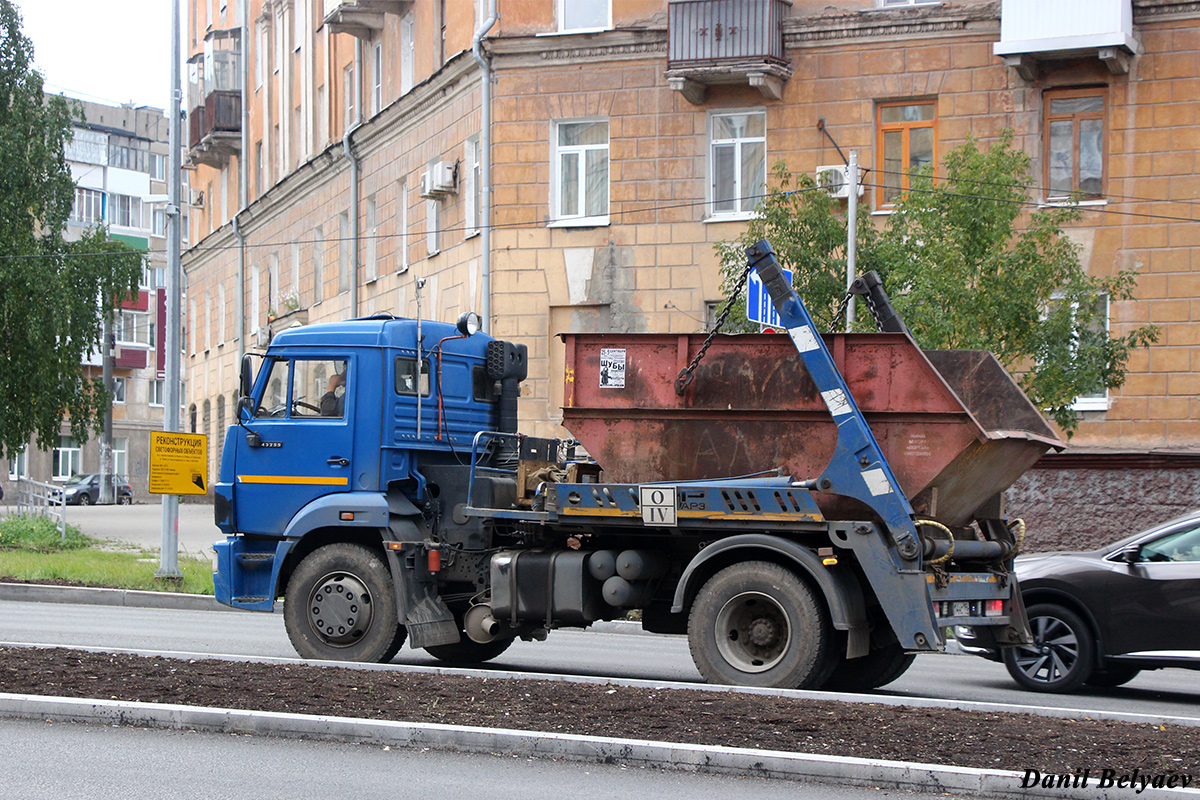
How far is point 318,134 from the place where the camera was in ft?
122

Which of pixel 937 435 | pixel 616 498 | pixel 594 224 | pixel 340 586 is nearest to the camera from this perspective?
pixel 937 435

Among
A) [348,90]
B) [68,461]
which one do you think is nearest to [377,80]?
[348,90]

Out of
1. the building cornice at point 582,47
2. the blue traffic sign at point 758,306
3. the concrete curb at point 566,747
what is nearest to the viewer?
the concrete curb at point 566,747

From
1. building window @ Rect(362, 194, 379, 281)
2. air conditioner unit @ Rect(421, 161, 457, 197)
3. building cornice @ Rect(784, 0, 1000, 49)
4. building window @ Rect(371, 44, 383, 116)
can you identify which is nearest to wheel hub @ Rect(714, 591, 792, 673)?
building cornice @ Rect(784, 0, 1000, 49)

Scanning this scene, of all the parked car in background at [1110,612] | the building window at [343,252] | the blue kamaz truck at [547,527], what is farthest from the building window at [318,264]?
the parked car in background at [1110,612]

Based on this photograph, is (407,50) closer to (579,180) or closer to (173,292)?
(579,180)

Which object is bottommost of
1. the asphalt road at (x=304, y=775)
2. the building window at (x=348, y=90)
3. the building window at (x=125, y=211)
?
the asphalt road at (x=304, y=775)

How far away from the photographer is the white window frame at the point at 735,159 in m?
25.4

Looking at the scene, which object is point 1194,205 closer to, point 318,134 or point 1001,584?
point 1001,584

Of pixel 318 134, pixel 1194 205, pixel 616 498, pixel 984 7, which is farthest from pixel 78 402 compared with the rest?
pixel 616 498

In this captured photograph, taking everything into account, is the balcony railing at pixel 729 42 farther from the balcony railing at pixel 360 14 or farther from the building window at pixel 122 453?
the building window at pixel 122 453

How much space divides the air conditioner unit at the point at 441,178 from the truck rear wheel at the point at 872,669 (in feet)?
60.3

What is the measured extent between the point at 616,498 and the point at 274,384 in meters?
3.20

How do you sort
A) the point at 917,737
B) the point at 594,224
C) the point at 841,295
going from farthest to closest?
the point at 594,224
the point at 841,295
the point at 917,737
